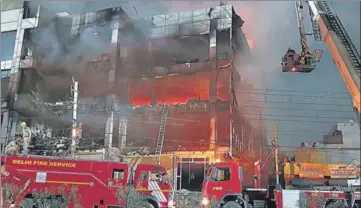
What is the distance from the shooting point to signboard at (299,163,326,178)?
10703 mm

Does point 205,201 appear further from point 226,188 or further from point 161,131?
point 161,131

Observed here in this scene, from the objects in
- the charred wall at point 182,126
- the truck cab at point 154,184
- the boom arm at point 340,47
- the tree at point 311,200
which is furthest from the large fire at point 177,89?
the boom arm at point 340,47

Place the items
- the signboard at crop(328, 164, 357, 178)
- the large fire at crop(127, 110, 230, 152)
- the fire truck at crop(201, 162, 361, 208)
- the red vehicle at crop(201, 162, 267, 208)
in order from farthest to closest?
the large fire at crop(127, 110, 230, 152) < the signboard at crop(328, 164, 357, 178) < the red vehicle at crop(201, 162, 267, 208) < the fire truck at crop(201, 162, 361, 208)

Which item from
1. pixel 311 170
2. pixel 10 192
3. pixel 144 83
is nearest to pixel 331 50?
pixel 10 192

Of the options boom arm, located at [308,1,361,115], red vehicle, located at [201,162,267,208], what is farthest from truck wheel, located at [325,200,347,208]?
boom arm, located at [308,1,361,115]

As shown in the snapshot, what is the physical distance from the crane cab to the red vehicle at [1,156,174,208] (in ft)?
12.3

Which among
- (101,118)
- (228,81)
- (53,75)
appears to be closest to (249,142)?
(228,81)

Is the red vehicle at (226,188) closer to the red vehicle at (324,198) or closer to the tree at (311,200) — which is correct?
the red vehicle at (324,198)

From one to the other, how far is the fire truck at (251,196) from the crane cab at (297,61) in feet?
8.26

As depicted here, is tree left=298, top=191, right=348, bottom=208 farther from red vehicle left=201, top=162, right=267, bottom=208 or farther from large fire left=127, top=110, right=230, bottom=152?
large fire left=127, top=110, right=230, bottom=152

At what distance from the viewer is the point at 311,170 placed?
440 inches

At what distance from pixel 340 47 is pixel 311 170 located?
7012 mm

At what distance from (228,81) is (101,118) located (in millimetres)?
5633

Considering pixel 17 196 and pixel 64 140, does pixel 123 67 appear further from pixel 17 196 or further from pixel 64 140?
pixel 17 196
